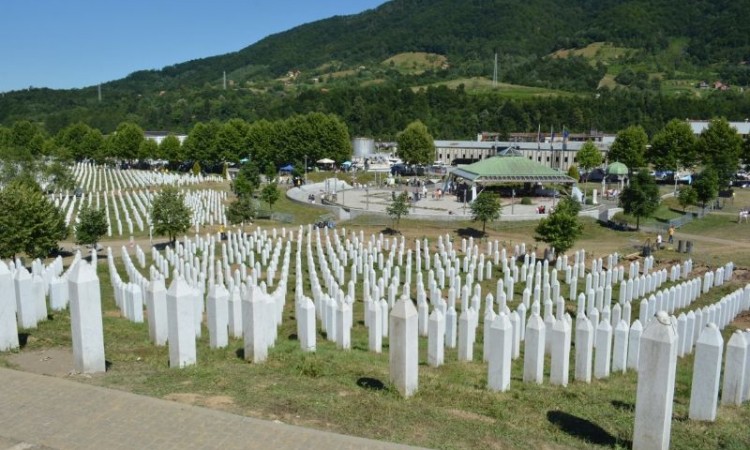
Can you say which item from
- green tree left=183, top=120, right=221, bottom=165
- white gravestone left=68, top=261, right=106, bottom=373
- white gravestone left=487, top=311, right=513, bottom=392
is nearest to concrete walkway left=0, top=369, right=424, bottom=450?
white gravestone left=68, top=261, right=106, bottom=373

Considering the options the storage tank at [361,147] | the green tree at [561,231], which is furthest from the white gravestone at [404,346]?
the storage tank at [361,147]

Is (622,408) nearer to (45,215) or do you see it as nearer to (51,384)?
(51,384)

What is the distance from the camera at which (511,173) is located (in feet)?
174

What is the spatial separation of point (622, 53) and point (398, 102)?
101331mm

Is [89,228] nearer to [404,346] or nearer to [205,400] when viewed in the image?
[205,400]

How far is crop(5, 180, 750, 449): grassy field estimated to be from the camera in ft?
23.8

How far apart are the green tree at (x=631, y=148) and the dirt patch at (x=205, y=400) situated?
63.2 metres

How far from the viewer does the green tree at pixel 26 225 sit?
24484mm

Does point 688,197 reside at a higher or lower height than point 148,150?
lower

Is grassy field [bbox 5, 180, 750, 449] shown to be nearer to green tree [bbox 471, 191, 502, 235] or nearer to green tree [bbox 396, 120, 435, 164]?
green tree [bbox 471, 191, 502, 235]

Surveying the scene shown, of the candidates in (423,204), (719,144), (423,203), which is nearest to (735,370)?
(423,204)

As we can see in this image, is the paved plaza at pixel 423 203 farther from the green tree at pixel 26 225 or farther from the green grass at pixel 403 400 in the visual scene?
the green grass at pixel 403 400

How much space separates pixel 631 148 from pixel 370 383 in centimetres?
6143

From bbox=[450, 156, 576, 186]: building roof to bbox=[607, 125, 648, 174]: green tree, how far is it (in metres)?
13.9
